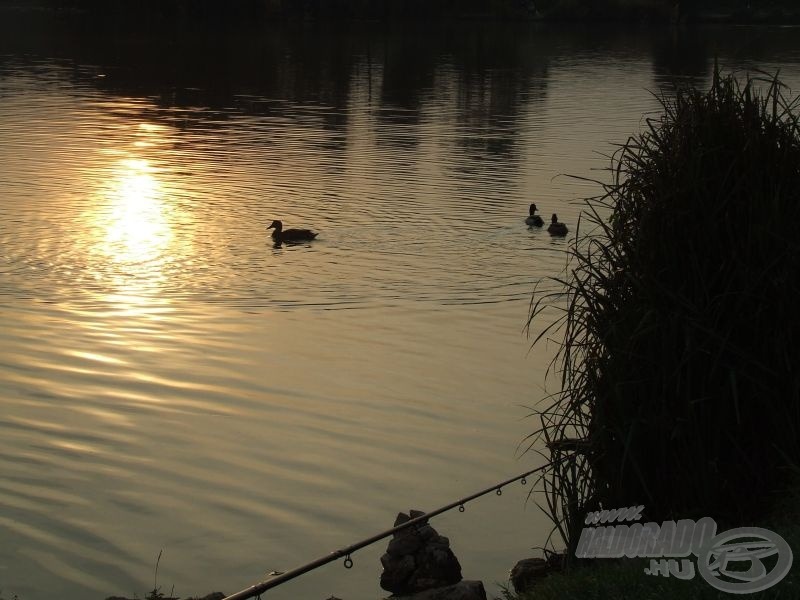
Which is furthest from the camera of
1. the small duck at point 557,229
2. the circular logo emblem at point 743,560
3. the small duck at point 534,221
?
the small duck at point 534,221

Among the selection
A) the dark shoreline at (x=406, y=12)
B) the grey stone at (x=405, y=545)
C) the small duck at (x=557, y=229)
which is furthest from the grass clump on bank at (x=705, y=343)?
the dark shoreline at (x=406, y=12)

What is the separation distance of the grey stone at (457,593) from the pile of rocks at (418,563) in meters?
0.17

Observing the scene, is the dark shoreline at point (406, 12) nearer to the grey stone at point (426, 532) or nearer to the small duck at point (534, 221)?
the small duck at point (534, 221)

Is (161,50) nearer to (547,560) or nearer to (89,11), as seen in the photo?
(89,11)

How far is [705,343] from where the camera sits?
27.9ft

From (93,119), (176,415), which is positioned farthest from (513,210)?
(93,119)

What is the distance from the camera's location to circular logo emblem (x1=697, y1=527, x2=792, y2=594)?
6.87 m

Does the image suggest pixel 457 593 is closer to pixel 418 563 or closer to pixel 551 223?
pixel 418 563

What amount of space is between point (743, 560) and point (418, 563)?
2639 mm

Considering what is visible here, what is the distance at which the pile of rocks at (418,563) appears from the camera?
29.7 feet

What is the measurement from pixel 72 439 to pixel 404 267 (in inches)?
333

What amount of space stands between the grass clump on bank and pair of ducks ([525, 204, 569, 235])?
12.9 m

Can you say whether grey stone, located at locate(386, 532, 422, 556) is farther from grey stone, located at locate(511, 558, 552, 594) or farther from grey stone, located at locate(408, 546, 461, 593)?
grey stone, located at locate(511, 558, 552, 594)

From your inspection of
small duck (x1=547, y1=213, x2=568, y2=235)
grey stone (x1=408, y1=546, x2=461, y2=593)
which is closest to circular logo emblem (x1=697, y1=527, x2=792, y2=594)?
grey stone (x1=408, y1=546, x2=461, y2=593)
